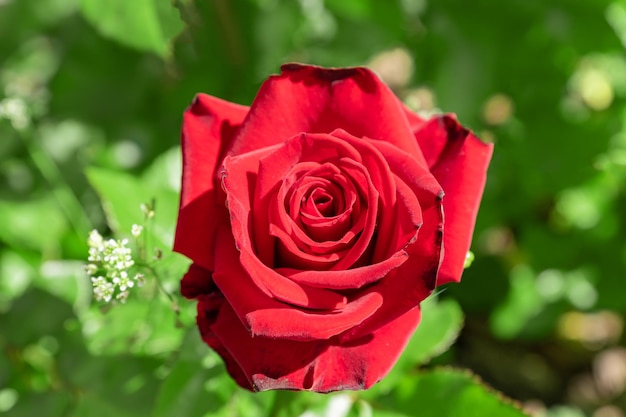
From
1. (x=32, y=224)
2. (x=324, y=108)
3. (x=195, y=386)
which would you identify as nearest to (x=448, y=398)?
(x=195, y=386)

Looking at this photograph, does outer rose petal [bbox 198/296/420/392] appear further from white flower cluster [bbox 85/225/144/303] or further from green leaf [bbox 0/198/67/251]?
green leaf [bbox 0/198/67/251]

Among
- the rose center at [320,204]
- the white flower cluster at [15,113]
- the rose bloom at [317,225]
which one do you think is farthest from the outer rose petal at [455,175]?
the white flower cluster at [15,113]

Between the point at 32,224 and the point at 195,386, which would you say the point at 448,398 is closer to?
the point at 195,386

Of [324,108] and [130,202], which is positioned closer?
[324,108]

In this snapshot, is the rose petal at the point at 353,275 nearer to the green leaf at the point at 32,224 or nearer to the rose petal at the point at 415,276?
the rose petal at the point at 415,276

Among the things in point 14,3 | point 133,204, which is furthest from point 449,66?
point 14,3

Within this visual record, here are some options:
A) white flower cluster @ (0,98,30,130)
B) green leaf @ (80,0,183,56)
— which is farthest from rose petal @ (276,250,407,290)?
white flower cluster @ (0,98,30,130)
